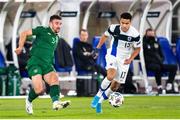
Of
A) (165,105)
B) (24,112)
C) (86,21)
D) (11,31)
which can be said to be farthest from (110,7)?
(24,112)

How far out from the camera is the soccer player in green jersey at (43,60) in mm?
19766

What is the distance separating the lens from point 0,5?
31859 mm

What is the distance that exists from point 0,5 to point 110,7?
4199 mm

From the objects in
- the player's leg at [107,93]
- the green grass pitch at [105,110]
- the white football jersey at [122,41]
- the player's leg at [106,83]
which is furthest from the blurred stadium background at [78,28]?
the player's leg at [106,83]

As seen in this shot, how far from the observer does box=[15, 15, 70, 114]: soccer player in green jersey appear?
19.8 metres

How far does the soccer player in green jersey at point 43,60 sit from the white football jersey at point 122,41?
2107mm

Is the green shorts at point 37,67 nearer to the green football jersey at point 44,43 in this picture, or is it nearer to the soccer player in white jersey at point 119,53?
the green football jersey at point 44,43

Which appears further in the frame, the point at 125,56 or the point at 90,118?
the point at 125,56

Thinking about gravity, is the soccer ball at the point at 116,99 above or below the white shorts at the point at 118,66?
below

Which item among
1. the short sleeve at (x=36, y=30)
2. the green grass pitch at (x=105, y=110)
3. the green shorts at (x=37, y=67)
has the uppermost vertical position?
the short sleeve at (x=36, y=30)

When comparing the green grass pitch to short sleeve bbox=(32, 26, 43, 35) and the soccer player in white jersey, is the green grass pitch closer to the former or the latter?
→ the soccer player in white jersey

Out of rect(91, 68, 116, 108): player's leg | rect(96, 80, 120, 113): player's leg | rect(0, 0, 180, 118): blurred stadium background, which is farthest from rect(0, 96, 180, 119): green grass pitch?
rect(0, 0, 180, 118): blurred stadium background

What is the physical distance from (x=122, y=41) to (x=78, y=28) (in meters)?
10.5

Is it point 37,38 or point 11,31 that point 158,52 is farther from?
point 37,38
